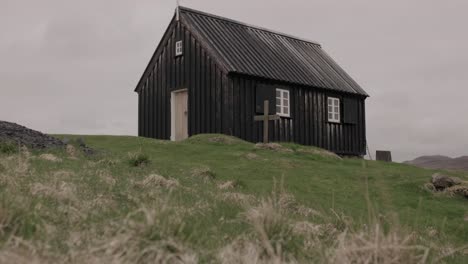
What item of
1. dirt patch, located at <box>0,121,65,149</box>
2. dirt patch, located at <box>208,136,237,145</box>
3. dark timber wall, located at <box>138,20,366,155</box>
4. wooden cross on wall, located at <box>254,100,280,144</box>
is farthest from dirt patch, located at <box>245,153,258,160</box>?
dark timber wall, located at <box>138,20,366,155</box>

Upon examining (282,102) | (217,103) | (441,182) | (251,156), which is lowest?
(441,182)

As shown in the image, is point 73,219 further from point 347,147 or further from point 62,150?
point 347,147

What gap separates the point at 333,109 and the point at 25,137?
1864 cm

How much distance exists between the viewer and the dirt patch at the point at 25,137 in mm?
14172

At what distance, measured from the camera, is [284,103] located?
26172mm

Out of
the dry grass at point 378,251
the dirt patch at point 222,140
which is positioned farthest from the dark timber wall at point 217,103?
the dry grass at point 378,251

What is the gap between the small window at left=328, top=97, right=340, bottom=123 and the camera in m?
29.2

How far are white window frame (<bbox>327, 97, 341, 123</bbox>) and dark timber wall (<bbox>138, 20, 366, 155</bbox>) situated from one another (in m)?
0.29

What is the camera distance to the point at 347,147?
30.0 metres

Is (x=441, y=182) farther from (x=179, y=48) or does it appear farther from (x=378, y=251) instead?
(x=179, y=48)

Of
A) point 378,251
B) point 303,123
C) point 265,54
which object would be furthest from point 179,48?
point 378,251

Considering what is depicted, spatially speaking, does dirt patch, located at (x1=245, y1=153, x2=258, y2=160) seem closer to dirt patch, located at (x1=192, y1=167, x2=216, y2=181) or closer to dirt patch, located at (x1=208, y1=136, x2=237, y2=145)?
dirt patch, located at (x1=208, y1=136, x2=237, y2=145)

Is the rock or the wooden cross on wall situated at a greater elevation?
the wooden cross on wall

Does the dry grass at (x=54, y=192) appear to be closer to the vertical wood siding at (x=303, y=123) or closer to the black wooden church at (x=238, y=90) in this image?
the black wooden church at (x=238, y=90)
